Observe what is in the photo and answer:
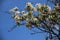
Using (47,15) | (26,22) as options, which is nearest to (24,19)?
(26,22)

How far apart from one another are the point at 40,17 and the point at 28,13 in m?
0.07

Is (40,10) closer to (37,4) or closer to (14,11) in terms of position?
(37,4)

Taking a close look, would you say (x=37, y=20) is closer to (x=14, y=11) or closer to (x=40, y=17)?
(x=40, y=17)

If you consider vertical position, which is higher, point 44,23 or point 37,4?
point 37,4

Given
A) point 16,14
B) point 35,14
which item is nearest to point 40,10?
point 35,14

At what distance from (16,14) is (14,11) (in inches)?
1.0

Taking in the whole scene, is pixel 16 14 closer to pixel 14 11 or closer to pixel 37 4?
pixel 14 11

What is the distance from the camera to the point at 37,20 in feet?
5.30

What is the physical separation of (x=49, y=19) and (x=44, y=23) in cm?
4

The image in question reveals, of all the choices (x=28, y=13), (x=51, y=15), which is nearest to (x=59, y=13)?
(x=51, y=15)

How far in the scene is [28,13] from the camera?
163 cm

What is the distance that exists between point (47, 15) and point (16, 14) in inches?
7.4

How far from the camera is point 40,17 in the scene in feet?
5.31

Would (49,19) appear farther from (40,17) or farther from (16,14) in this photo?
(16,14)
